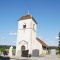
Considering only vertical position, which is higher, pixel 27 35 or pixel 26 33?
pixel 26 33

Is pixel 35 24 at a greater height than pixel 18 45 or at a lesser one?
greater

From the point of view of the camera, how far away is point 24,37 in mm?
41000

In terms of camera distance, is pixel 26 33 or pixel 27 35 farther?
pixel 26 33

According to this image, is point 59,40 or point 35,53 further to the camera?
point 59,40

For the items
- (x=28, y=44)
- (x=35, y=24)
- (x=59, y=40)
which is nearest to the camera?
(x=28, y=44)

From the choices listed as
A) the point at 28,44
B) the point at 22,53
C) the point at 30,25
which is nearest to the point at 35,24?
the point at 30,25

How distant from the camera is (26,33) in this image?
41062mm

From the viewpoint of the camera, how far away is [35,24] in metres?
44.2

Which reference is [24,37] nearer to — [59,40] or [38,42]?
[38,42]

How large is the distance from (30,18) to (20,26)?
3256mm

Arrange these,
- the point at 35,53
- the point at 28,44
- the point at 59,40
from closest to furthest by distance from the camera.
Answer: the point at 35,53 < the point at 28,44 < the point at 59,40

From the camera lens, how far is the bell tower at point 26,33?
4066 cm

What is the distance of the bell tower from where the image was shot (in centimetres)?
4066

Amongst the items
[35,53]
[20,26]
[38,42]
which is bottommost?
[35,53]
